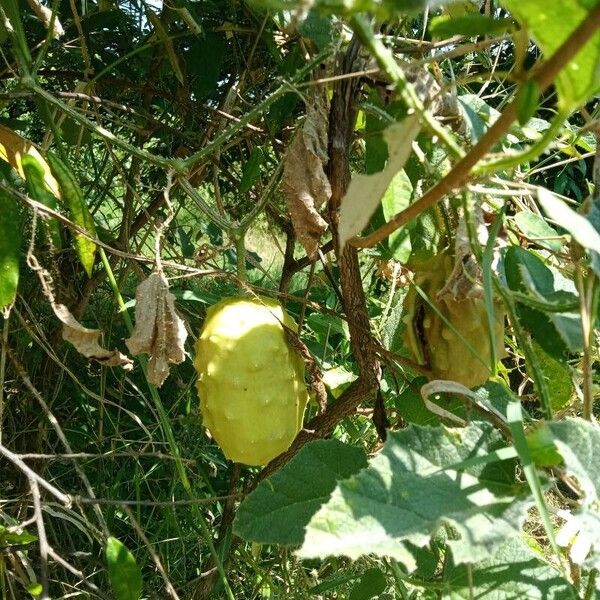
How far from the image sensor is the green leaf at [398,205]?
0.60 meters

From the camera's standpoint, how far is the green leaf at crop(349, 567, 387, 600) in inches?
29.8

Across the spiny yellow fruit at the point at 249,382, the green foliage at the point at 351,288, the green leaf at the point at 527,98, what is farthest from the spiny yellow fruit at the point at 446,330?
the green leaf at the point at 527,98

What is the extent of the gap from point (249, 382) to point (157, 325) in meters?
0.09

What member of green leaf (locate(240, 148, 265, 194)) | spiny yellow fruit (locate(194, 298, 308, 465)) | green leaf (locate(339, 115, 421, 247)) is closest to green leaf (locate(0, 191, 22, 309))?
spiny yellow fruit (locate(194, 298, 308, 465))

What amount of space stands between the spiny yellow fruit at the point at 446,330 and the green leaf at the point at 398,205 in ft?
0.13

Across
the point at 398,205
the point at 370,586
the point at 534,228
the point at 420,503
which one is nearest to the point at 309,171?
the point at 398,205

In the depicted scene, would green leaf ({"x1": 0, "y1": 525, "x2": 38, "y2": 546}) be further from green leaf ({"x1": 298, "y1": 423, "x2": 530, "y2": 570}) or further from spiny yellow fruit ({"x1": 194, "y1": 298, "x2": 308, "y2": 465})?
green leaf ({"x1": 298, "y1": 423, "x2": 530, "y2": 570})

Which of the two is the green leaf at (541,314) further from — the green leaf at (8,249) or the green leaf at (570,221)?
the green leaf at (8,249)

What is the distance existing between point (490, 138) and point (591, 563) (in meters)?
0.26

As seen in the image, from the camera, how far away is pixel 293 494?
55cm

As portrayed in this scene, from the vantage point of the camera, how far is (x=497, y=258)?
58 cm

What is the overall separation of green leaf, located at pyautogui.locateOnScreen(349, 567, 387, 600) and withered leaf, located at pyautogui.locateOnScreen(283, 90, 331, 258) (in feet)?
1.17

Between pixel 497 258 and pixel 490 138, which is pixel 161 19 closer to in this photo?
pixel 497 258

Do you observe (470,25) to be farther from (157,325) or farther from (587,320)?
(157,325)
